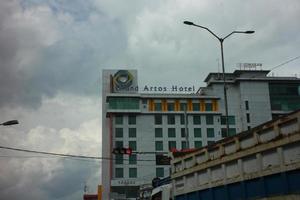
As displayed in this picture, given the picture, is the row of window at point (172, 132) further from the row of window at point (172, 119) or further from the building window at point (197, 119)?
the building window at point (197, 119)

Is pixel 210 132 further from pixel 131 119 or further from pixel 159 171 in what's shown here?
pixel 131 119

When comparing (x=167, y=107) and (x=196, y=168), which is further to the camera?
(x=167, y=107)

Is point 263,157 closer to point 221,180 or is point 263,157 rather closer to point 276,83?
point 221,180

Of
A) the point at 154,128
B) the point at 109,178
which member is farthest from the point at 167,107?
the point at 109,178

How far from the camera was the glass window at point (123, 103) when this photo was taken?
3890 inches

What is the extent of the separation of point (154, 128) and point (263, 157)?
86.1 meters

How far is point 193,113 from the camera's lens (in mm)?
101125

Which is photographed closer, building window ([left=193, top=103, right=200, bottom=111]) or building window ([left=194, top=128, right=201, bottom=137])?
building window ([left=194, top=128, right=201, bottom=137])

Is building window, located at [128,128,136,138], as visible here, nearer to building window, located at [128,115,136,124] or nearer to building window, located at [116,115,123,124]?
building window, located at [128,115,136,124]

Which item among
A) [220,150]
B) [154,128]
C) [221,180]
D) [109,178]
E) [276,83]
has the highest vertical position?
[276,83]

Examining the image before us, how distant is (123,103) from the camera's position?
3907 inches

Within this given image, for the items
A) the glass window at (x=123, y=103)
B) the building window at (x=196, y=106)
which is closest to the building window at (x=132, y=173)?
the glass window at (x=123, y=103)

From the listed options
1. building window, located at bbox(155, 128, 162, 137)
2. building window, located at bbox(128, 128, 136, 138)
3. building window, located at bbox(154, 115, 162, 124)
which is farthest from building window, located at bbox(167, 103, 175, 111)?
building window, located at bbox(128, 128, 136, 138)

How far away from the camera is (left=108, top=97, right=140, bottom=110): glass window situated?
98812 millimetres
